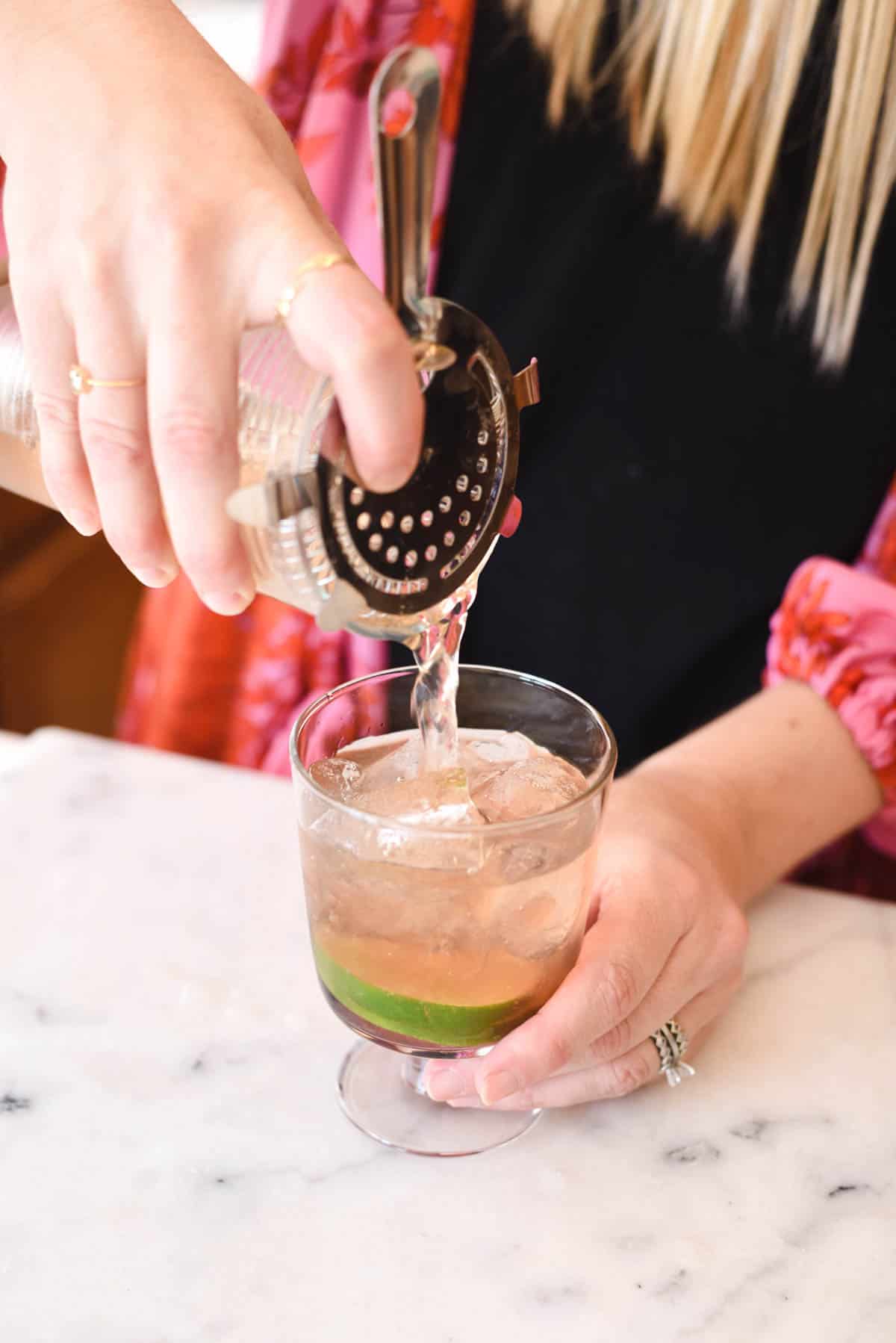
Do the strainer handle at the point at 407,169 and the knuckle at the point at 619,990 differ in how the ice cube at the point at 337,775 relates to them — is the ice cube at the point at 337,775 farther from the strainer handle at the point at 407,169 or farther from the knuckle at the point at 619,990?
the strainer handle at the point at 407,169

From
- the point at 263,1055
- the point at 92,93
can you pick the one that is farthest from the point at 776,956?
the point at 92,93

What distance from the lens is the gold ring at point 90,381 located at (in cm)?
60

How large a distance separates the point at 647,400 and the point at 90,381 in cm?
81

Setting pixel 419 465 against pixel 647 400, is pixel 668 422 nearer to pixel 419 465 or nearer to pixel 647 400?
pixel 647 400

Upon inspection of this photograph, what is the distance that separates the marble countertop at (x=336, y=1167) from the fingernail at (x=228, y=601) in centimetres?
31

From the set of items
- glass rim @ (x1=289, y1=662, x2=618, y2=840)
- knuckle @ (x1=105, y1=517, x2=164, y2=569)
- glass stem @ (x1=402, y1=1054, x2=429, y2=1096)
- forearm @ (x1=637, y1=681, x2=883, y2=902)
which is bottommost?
glass stem @ (x1=402, y1=1054, x2=429, y2=1096)

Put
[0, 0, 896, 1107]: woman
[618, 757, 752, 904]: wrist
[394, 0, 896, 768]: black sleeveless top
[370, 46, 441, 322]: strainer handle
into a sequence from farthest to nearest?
[394, 0, 896, 768]: black sleeveless top, [0, 0, 896, 1107]: woman, [618, 757, 752, 904]: wrist, [370, 46, 441, 322]: strainer handle

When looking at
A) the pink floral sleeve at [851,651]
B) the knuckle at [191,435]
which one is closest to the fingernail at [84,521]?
the knuckle at [191,435]

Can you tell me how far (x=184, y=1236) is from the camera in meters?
0.66

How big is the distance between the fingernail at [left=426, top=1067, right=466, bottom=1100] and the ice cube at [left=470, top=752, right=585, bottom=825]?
15cm

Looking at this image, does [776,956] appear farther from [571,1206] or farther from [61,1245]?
[61,1245]

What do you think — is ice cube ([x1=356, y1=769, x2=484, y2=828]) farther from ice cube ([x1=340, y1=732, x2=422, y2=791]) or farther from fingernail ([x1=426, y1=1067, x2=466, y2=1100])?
fingernail ([x1=426, y1=1067, x2=466, y2=1100])

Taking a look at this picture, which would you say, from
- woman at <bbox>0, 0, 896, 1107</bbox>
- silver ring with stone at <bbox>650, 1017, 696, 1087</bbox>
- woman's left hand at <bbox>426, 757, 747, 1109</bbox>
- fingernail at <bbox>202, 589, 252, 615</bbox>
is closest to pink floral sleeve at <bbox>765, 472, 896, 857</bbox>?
woman at <bbox>0, 0, 896, 1107</bbox>

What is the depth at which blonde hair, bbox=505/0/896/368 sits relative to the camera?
3.64 ft
